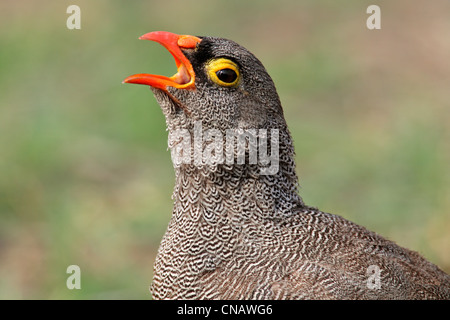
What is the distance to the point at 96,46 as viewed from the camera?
13.2m

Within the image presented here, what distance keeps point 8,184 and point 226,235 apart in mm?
5431

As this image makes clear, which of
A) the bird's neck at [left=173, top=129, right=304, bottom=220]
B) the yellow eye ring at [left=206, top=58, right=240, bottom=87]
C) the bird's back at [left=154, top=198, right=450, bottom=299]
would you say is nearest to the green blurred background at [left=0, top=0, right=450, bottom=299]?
the bird's back at [left=154, top=198, right=450, bottom=299]

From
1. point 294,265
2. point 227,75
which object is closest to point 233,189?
point 294,265

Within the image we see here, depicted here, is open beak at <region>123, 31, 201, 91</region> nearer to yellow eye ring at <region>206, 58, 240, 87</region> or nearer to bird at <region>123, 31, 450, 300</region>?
bird at <region>123, 31, 450, 300</region>

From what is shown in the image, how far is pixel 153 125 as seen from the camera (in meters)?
11.4

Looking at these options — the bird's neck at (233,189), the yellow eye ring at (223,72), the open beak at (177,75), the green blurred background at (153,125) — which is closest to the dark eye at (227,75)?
the yellow eye ring at (223,72)

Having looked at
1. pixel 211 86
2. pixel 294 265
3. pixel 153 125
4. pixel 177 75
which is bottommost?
pixel 294 265

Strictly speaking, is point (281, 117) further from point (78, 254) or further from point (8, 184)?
point (8, 184)

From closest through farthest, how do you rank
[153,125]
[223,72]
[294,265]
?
[294,265] → [223,72] → [153,125]

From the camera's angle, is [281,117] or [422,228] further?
[422,228]

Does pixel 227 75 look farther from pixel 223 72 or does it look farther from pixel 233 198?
pixel 233 198

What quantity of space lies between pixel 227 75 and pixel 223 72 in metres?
0.04

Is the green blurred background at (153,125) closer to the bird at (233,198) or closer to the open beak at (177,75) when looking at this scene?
the bird at (233,198)
